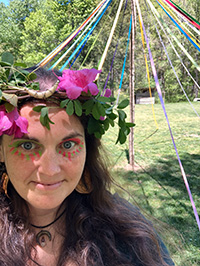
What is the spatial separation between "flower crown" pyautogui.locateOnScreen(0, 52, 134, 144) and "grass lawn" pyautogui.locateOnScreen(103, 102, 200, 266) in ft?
1.90

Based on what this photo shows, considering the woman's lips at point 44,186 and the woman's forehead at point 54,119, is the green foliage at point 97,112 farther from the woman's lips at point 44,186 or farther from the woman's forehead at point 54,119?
the woman's lips at point 44,186

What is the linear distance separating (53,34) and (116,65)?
7.94 meters

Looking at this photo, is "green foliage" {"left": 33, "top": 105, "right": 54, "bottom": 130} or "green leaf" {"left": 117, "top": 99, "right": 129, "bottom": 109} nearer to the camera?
"green foliage" {"left": 33, "top": 105, "right": 54, "bottom": 130}

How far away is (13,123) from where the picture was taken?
0.99 m

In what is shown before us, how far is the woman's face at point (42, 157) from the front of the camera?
1028 mm

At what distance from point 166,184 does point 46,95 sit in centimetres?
380

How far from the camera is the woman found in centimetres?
103

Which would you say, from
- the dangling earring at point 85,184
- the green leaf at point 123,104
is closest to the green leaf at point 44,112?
the green leaf at point 123,104

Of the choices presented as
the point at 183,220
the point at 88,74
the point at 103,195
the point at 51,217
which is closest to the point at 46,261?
the point at 51,217

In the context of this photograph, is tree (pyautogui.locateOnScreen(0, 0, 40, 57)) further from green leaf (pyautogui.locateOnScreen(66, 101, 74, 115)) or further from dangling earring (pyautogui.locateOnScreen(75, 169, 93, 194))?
green leaf (pyautogui.locateOnScreen(66, 101, 74, 115))

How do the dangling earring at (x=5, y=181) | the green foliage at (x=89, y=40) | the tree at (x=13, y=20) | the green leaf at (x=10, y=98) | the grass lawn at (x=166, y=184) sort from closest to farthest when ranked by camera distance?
1. the green leaf at (x=10, y=98)
2. the dangling earring at (x=5, y=181)
3. the grass lawn at (x=166, y=184)
4. the green foliage at (x=89, y=40)
5. the tree at (x=13, y=20)

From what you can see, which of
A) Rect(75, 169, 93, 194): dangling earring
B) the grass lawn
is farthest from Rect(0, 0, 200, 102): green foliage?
Rect(75, 169, 93, 194): dangling earring

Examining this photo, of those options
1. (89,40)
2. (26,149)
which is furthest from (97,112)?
(89,40)

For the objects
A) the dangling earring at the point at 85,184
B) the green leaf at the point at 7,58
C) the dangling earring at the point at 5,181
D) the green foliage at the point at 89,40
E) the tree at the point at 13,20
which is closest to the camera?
the green leaf at the point at 7,58
